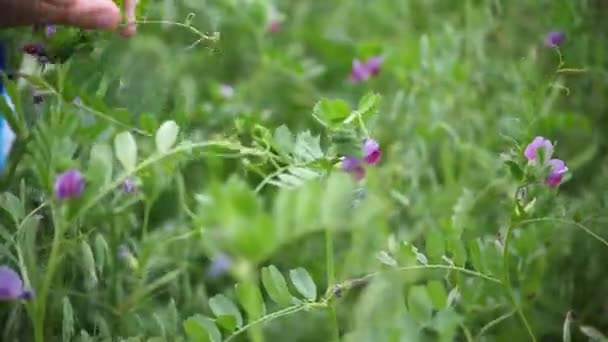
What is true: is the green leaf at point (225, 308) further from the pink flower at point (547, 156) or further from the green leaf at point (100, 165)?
the pink flower at point (547, 156)

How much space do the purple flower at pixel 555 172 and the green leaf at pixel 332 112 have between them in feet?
0.62

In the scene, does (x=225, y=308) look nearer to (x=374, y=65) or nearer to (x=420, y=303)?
(x=420, y=303)

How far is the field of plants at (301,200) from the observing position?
27.1 inches

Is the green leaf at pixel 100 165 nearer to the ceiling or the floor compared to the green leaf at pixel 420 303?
nearer to the ceiling

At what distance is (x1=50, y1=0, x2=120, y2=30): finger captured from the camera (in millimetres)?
769

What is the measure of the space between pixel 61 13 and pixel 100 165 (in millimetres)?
140

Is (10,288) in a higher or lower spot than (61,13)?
lower

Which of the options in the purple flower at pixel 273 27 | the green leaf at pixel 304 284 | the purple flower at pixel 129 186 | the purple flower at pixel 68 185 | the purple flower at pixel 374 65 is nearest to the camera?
the purple flower at pixel 68 185

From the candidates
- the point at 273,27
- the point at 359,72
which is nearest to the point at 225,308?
the point at 359,72

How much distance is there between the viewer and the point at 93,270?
843 mm

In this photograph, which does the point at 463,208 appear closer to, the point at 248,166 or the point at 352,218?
the point at 248,166

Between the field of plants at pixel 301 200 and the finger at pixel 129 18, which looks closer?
the field of plants at pixel 301 200

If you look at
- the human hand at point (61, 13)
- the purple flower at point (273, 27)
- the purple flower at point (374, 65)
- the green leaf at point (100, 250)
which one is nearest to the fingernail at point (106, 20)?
the human hand at point (61, 13)

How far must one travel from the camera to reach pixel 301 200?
54cm
